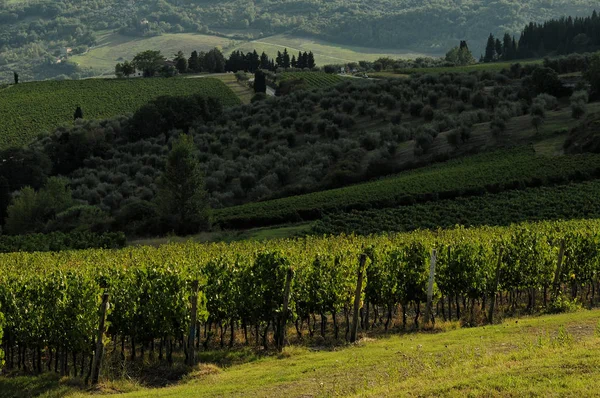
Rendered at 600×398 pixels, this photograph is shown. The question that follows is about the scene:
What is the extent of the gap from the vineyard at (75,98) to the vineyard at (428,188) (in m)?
70.6

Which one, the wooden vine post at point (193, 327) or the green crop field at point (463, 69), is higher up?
the green crop field at point (463, 69)

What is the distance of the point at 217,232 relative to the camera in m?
68.7

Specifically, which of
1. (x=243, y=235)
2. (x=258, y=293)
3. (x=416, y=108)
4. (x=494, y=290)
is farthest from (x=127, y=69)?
(x=258, y=293)

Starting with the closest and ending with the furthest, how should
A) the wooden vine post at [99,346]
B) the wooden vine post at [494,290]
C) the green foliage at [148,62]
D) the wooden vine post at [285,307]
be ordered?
the wooden vine post at [99,346] < the wooden vine post at [285,307] < the wooden vine post at [494,290] < the green foliage at [148,62]

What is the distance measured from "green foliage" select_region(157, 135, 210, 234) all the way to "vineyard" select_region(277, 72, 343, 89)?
79.5 m

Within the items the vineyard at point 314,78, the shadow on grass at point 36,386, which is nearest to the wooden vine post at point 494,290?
the shadow on grass at point 36,386

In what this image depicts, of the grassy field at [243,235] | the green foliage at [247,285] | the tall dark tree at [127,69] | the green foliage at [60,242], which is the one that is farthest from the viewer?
the tall dark tree at [127,69]

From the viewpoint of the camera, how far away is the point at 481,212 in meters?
60.6

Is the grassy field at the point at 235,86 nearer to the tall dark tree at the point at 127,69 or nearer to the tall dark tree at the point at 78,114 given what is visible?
the tall dark tree at the point at 127,69

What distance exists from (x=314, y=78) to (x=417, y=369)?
14906cm

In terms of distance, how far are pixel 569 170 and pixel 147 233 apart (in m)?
41.7

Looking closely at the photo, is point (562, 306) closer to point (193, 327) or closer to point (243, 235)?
point (193, 327)

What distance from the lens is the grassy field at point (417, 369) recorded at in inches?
591

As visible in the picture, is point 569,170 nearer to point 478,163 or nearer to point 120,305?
point 478,163
